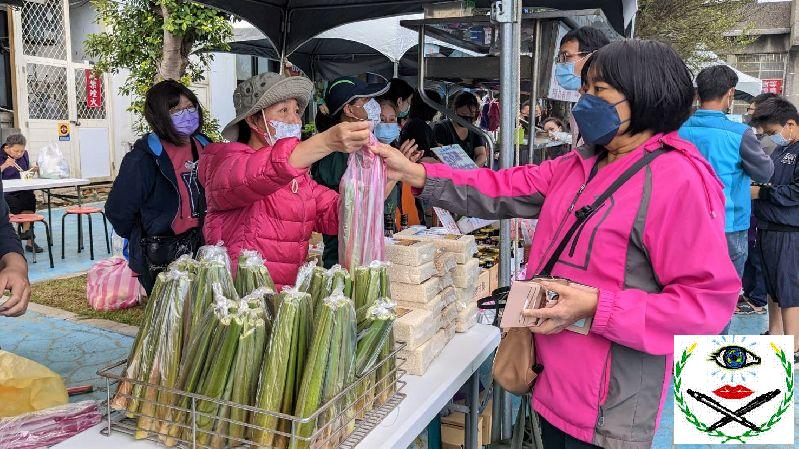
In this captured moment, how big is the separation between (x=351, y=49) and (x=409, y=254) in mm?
6488

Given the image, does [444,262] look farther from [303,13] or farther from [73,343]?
[73,343]

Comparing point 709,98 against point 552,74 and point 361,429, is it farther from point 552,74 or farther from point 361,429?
point 361,429

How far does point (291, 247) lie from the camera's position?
2408 mm

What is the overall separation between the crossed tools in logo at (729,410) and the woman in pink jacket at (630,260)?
7.7 inches

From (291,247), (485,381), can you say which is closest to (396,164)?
(291,247)

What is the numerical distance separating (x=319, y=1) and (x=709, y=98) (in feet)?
9.74

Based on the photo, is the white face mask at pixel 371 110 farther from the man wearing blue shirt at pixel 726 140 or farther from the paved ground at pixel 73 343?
the paved ground at pixel 73 343

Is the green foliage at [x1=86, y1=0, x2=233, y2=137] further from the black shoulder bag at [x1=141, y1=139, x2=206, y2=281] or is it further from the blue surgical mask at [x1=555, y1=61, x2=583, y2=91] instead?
the blue surgical mask at [x1=555, y1=61, x2=583, y2=91]

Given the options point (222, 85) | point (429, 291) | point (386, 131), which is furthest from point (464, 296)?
point (222, 85)

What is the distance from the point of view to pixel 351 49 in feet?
26.5

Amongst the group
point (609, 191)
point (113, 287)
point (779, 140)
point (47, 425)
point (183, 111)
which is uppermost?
point (183, 111)

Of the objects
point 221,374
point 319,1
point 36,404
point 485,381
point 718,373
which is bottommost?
point 485,381

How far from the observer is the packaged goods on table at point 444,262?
2.25 metres

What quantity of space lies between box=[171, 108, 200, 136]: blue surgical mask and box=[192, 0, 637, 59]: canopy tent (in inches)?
41.6
